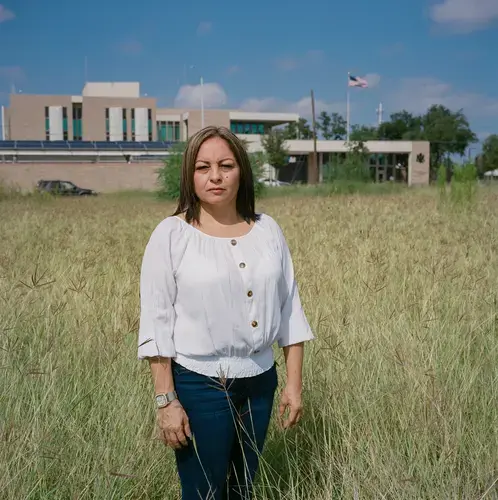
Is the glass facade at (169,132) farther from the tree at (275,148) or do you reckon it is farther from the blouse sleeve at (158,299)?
the blouse sleeve at (158,299)

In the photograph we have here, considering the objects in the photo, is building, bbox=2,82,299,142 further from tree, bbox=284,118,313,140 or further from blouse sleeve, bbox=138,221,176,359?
blouse sleeve, bbox=138,221,176,359

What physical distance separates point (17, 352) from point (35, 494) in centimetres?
127

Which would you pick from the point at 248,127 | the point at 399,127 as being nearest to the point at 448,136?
the point at 399,127

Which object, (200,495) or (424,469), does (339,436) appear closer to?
(424,469)

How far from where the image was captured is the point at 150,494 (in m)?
2.53

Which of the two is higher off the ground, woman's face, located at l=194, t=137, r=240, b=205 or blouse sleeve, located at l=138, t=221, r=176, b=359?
woman's face, located at l=194, t=137, r=240, b=205

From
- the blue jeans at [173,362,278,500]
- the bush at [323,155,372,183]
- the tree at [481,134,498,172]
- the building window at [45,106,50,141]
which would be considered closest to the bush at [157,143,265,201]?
the bush at [323,155,372,183]

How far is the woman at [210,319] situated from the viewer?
201cm

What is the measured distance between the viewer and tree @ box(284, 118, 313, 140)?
70.7 meters

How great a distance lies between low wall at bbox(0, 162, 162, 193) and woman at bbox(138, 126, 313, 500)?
152ft

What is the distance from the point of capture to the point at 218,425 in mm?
2016

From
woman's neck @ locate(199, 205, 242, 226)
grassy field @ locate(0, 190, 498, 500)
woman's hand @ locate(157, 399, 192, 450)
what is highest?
woman's neck @ locate(199, 205, 242, 226)

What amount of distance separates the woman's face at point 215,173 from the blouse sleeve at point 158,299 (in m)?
0.18

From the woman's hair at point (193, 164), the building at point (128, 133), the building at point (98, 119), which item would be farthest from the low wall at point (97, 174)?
the woman's hair at point (193, 164)
